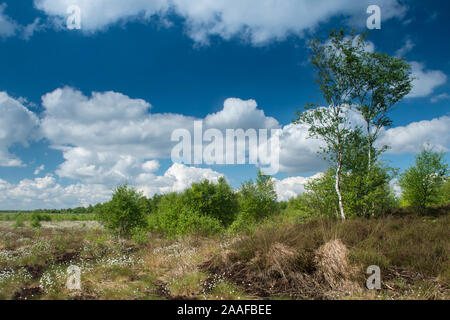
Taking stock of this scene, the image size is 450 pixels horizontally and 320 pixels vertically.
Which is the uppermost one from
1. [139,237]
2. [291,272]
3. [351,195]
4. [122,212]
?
[351,195]

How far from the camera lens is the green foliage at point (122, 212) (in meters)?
24.4

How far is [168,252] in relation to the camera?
15359 millimetres

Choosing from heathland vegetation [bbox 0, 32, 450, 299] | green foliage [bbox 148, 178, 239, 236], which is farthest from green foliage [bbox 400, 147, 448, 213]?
green foliage [bbox 148, 178, 239, 236]

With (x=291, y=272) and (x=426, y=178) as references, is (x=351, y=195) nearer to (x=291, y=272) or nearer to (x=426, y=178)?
(x=291, y=272)

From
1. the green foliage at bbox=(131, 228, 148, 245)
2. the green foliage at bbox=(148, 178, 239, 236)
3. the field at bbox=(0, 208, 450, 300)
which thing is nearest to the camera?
the field at bbox=(0, 208, 450, 300)

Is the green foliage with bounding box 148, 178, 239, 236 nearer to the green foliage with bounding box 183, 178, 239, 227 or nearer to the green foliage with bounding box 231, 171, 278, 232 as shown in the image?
the green foliage with bounding box 183, 178, 239, 227

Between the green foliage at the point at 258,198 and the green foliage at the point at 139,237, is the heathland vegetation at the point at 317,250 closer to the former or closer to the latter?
the green foliage at the point at 139,237

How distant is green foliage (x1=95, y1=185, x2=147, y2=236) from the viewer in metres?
24.4

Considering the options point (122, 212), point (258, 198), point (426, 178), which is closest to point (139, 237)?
point (122, 212)

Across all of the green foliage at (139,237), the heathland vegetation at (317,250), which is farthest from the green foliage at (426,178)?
the green foliage at (139,237)

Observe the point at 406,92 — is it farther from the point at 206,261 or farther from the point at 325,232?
the point at 206,261

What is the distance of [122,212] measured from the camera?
24250 millimetres
